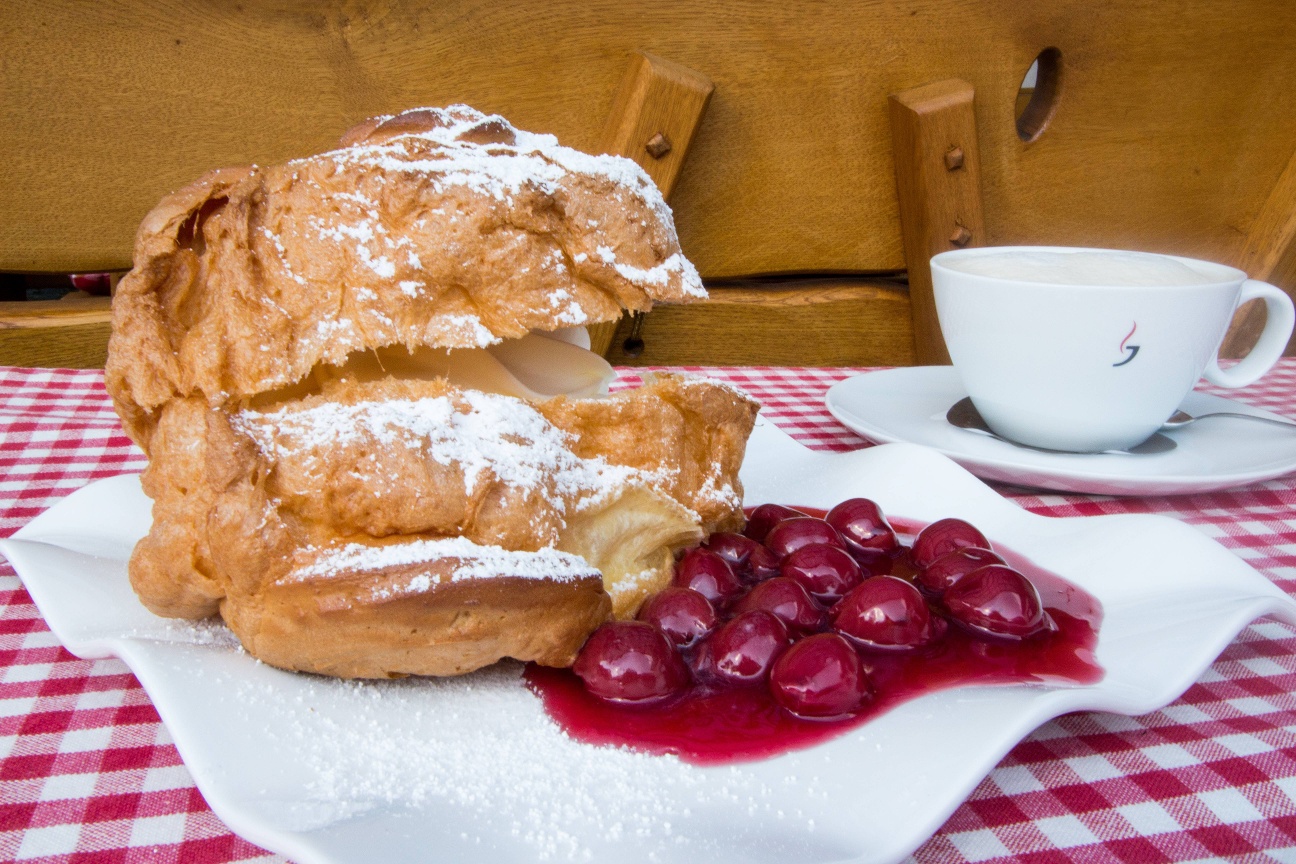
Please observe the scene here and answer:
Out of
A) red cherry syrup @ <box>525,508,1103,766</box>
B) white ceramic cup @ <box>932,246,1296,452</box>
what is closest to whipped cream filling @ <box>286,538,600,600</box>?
red cherry syrup @ <box>525,508,1103,766</box>

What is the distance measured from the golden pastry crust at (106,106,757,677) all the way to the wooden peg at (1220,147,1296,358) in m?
3.07

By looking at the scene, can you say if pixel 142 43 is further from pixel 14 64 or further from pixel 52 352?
pixel 52 352

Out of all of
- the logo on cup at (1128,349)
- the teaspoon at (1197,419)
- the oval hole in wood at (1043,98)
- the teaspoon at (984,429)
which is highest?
the oval hole in wood at (1043,98)

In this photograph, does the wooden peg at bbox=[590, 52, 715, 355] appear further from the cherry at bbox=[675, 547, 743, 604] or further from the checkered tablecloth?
the checkered tablecloth

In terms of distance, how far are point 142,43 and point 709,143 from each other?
4.91 feet

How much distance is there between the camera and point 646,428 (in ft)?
3.46

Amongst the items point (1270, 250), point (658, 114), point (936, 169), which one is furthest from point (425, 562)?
point (1270, 250)

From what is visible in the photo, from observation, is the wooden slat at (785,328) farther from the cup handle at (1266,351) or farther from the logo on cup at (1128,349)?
the logo on cup at (1128,349)

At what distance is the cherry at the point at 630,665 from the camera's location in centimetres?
85

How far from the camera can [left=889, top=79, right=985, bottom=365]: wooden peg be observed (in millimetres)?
2670

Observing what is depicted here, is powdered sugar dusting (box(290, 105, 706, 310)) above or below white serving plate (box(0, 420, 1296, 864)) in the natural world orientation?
above

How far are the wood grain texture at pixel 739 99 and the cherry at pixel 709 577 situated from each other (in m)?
1.86

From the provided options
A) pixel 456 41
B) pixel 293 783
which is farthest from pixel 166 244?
pixel 456 41


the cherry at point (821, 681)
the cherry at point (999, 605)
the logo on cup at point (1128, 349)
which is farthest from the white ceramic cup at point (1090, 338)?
the cherry at point (821, 681)
